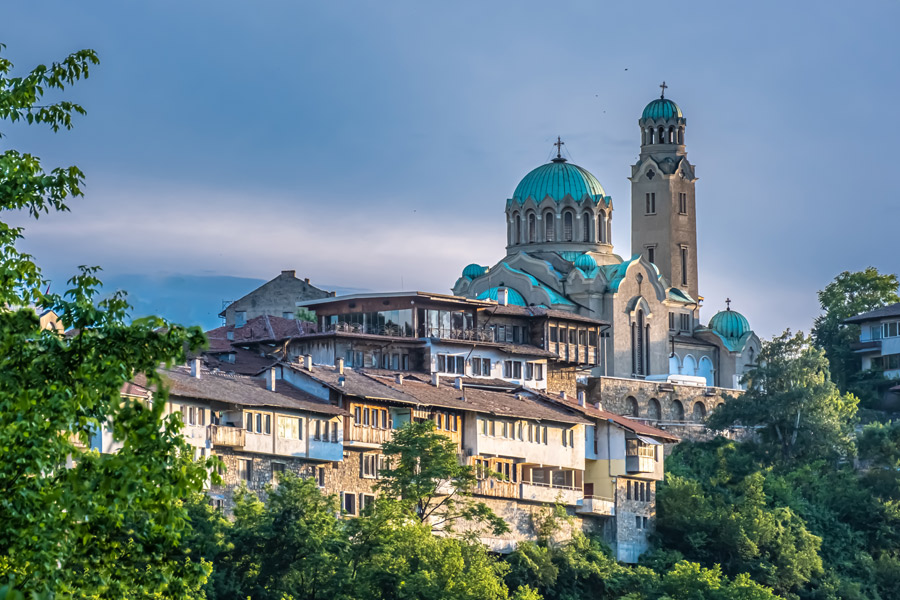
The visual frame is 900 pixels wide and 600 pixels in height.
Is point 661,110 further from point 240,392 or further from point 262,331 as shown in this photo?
point 240,392

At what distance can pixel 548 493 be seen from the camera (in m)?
69.9

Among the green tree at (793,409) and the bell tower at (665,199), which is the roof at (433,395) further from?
the bell tower at (665,199)

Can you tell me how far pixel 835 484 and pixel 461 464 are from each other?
73.9 feet

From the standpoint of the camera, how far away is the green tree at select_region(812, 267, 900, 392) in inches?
4087

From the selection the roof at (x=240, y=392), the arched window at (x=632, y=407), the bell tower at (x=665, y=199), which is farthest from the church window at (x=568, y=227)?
the roof at (x=240, y=392)

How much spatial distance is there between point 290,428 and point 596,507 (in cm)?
1561

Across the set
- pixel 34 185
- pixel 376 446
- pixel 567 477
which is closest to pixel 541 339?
pixel 567 477

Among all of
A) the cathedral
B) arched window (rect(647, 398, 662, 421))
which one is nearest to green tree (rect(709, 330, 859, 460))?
arched window (rect(647, 398, 662, 421))

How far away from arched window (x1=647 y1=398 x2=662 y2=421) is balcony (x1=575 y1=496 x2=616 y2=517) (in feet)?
59.0

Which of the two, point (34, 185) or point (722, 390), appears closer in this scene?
point (34, 185)

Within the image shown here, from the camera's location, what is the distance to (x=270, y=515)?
5409 cm

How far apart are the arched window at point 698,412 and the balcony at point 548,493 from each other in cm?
2198

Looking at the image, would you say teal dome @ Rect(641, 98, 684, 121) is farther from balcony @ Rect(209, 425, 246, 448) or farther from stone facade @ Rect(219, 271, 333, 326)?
balcony @ Rect(209, 425, 246, 448)

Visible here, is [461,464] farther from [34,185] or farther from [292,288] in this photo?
[34,185]
